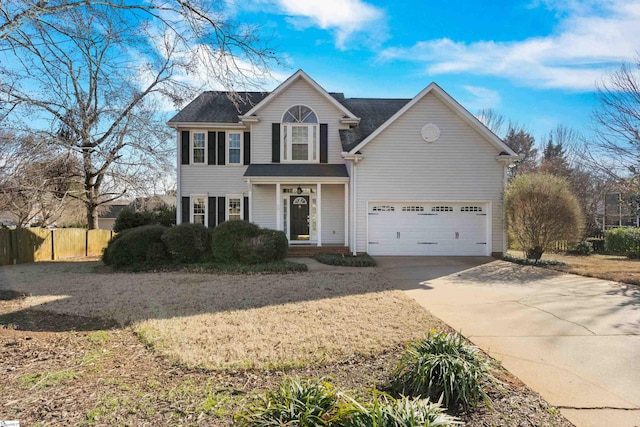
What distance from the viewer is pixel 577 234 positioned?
12844 mm

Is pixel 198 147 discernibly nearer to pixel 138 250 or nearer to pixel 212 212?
pixel 212 212

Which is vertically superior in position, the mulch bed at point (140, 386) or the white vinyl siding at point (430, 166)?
the white vinyl siding at point (430, 166)

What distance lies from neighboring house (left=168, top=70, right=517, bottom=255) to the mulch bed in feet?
35.6

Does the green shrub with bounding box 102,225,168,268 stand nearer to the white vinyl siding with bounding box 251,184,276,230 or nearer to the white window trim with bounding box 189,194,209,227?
the white window trim with bounding box 189,194,209,227

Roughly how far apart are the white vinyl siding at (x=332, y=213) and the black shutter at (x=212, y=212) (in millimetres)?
5312

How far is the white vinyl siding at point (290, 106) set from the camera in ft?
54.0

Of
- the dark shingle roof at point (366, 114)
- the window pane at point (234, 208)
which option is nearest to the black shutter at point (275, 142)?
the window pane at point (234, 208)

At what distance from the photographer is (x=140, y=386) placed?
3.64 metres

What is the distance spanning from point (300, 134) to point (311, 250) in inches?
220

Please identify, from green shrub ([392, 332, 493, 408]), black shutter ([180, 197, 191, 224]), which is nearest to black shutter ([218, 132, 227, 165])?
black shutter ([180, 197, 191, 224])

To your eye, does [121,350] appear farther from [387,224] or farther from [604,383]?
[387,224]

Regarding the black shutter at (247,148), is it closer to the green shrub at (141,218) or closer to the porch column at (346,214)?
the porch column at (346,214)

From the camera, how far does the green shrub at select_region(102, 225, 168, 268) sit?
12.4m

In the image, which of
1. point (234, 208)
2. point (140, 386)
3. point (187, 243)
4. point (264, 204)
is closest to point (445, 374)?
point (140, 386)
